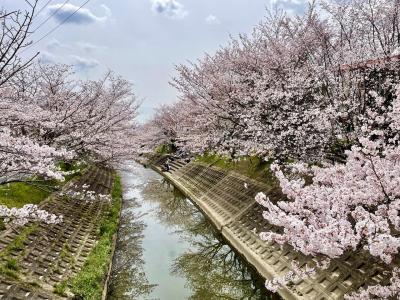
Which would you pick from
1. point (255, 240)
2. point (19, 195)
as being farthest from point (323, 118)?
point (19, 195)

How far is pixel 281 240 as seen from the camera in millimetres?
8750

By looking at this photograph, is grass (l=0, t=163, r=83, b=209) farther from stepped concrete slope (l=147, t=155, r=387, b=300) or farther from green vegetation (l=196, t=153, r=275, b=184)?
green vegetation (l=196, t=153, r=275, b=184)

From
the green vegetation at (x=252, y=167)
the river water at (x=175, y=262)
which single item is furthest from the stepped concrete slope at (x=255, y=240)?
the river water at (x=175, y=262)

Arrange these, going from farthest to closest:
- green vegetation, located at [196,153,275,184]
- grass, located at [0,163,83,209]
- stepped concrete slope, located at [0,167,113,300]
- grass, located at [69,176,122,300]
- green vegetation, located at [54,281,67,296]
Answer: green vegetation, located at [196,153,275,184], grass, located at [0,163,83,209], grass, located at [69,176,122,300], green vegetation, located at [54,281,67,296], stepped concrete slope, located at [0,167,113,300]

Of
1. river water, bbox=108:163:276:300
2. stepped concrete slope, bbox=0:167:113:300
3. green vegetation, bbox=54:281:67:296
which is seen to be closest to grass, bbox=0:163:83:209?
stepped concrete slope, bbox=0:167:113:300

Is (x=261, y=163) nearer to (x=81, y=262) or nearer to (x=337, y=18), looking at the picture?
(x=337, y=18)

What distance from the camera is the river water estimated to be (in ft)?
53.6

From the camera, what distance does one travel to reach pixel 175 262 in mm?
20328

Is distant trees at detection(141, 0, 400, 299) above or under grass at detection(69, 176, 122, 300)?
above

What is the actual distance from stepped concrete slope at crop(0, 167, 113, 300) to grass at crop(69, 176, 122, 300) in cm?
33

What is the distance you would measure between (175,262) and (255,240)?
4.47 meters

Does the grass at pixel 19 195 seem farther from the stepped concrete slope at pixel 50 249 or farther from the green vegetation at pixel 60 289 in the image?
the green vegetation at pixel 60 289

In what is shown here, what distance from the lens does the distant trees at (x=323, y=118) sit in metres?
8.36

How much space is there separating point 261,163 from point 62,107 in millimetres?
12413
